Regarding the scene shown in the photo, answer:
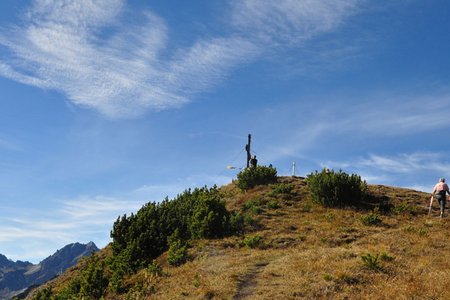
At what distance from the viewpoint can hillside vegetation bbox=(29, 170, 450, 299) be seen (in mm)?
14305

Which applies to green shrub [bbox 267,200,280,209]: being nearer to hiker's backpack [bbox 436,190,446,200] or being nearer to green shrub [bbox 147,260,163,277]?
hiker's backpack [bbox 436,190,446,200]

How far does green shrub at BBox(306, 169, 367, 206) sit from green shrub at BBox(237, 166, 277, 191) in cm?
613

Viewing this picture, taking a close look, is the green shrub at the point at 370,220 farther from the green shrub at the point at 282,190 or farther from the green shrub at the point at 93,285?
the green shrub at the point at 93,285

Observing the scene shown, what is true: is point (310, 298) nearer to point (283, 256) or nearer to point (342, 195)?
point (283, 256)

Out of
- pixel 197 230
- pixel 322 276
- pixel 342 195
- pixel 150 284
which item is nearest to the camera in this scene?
pixel 322 276

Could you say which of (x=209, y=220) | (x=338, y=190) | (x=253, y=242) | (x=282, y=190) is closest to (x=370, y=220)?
(x=338, y=190)

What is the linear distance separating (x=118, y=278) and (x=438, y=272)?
505 inches

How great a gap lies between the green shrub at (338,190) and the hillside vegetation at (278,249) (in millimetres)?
116

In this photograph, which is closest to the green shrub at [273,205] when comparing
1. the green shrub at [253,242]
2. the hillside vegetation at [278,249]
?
the hillside vegetation at [278,249]

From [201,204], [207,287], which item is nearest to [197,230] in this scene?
[201,204]

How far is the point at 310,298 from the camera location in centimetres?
1316

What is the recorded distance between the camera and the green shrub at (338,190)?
2848 centimetres

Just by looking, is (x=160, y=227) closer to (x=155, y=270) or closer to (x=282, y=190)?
(x=155, y=270)

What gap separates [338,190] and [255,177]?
825cm
